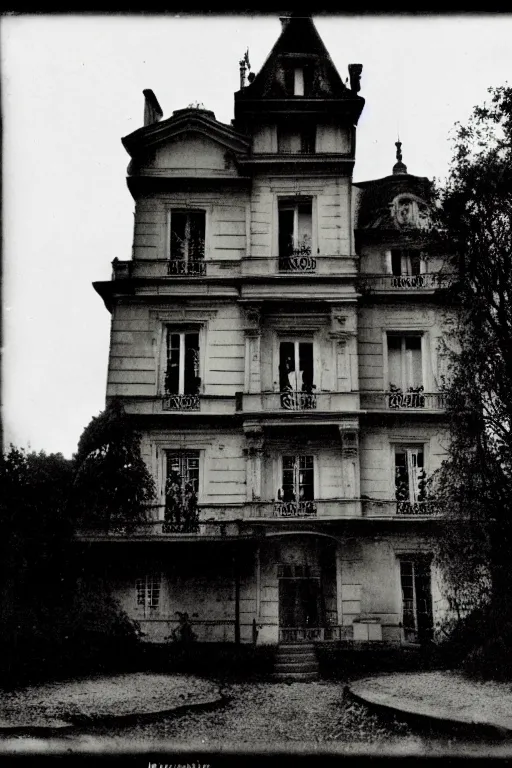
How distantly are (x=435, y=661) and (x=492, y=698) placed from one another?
7.64 ft

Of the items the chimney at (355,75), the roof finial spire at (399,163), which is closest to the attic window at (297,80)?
the chimney at (355,75)

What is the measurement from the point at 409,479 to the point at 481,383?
142 inches

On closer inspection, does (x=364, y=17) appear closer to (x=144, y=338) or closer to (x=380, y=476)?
(x=144, y=338)

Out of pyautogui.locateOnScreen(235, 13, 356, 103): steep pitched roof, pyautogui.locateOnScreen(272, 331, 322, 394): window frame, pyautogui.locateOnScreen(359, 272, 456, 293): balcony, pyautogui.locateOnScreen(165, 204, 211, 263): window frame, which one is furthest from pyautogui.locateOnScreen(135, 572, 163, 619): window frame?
pyautogui.locateOnScreen(235, 13, 356, 103): steep pitched roof

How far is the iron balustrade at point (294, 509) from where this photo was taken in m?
14.7

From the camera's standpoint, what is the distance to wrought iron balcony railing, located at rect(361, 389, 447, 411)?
15320 millimetres

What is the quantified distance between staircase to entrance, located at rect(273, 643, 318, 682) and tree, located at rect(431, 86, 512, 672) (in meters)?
2.67

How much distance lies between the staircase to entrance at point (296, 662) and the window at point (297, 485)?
266 centimetres

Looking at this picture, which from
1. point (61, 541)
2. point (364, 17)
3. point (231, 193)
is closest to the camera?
point (364, 17)

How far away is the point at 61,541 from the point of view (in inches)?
468

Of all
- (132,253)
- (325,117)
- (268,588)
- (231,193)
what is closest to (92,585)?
(268,588)

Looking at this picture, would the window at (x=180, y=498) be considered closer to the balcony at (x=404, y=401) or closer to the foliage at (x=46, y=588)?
the foliage at (x=46, y=588)

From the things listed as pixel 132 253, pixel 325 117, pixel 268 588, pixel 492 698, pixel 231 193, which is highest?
pixel 325 117

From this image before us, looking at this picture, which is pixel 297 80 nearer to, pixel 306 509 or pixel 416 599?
pixel 306 509
